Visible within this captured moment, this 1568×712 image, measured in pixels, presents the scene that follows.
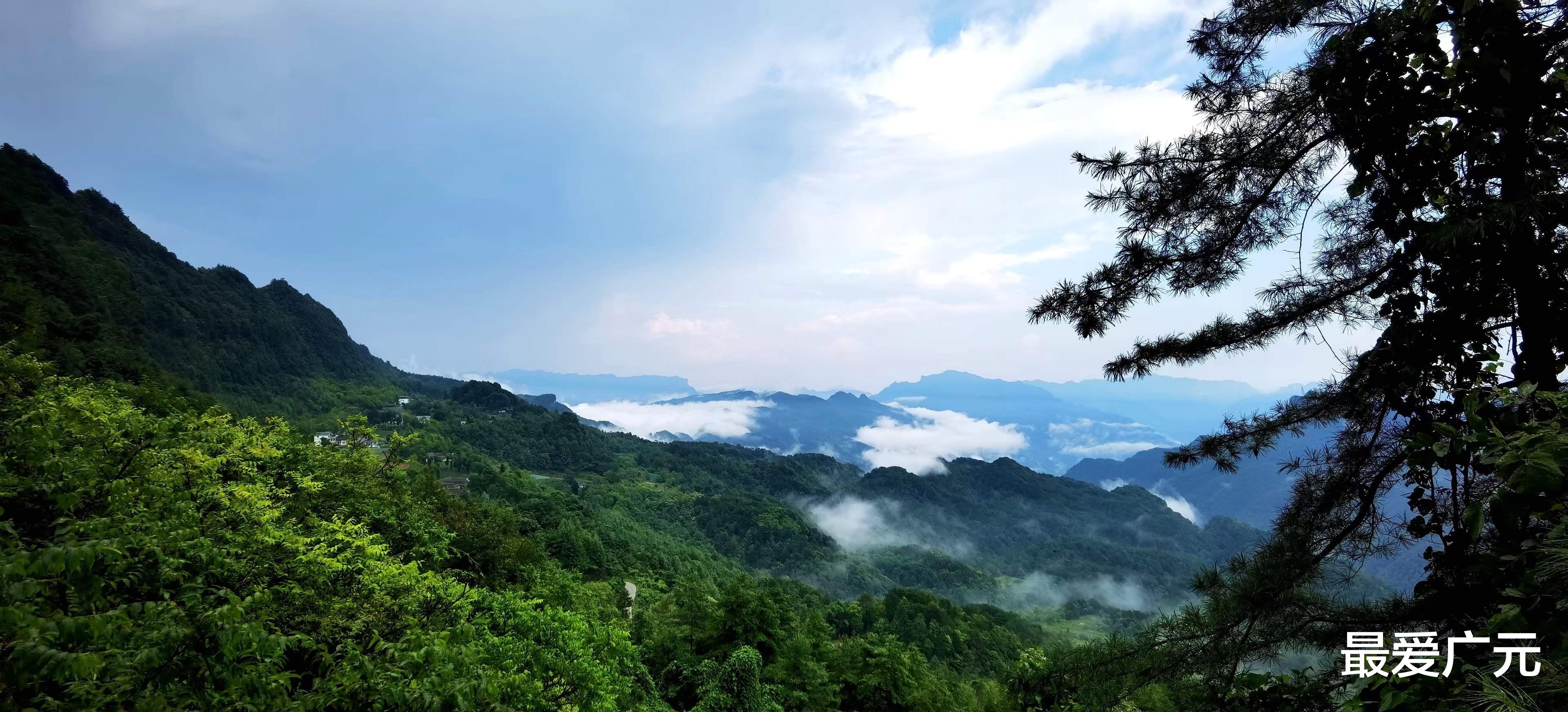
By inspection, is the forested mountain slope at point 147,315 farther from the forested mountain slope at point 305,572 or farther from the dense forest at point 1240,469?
the dense forest at point 1240,469

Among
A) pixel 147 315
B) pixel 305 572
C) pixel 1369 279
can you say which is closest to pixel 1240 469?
pixel 1369 279

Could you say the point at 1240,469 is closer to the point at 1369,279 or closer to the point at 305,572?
the point at 1369,279

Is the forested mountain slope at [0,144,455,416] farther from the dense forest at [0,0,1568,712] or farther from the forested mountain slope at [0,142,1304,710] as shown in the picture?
the dense forest at [0,0,1568,712]

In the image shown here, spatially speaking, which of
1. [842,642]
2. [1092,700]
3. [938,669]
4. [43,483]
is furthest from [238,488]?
[938,669]

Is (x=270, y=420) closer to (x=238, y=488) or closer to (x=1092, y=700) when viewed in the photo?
(x=238, y=488)

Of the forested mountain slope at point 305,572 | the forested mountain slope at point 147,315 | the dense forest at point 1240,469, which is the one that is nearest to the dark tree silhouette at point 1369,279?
the dense forest at point 1240,469

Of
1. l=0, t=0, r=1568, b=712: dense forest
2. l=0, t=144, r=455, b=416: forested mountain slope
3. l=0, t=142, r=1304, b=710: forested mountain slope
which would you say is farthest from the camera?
l=0, t=144, r=455, b=416: forested mountain slope

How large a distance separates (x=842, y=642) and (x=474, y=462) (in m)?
A: 67.4

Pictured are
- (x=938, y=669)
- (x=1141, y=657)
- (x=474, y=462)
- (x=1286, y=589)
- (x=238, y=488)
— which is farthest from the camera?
(x=474, y=462)

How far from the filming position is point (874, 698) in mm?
20562

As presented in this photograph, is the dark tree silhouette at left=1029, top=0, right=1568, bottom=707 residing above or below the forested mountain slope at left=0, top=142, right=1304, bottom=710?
above

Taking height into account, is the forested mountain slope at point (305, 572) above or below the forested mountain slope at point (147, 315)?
below

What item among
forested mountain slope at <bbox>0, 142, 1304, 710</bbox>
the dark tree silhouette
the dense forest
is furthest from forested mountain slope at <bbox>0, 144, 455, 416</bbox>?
the dark tree silhouette

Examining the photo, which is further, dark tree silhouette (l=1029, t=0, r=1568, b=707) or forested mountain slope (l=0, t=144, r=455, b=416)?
forested mountain slope (l=0, t=144, r=455, b=416)
